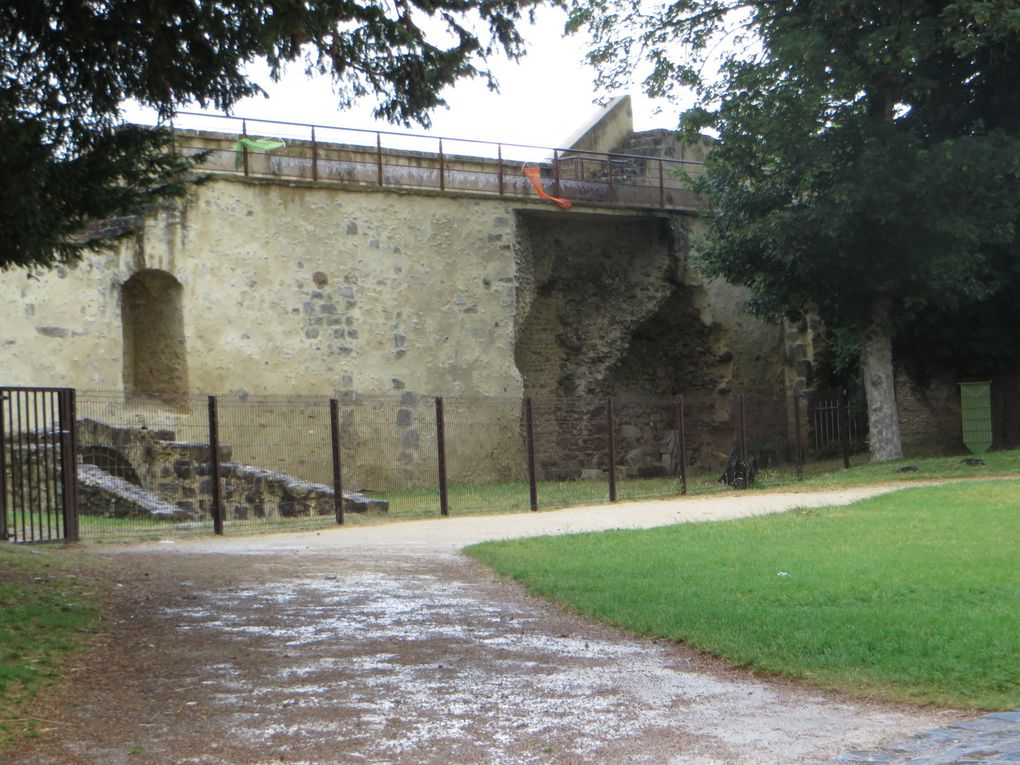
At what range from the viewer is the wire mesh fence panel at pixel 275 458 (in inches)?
645

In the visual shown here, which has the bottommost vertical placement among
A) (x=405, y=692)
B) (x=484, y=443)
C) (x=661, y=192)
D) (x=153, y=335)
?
(x=405, y=692)

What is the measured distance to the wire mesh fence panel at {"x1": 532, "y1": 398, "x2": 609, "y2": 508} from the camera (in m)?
22.5

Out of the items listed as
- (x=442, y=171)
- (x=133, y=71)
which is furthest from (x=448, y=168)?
(x=133, y=71)

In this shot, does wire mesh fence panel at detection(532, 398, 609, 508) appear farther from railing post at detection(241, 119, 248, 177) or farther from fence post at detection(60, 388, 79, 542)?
fence post at detection(60, 388, 79, 542)

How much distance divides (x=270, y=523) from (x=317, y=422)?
503cm

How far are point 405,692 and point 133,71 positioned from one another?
15.9 feet

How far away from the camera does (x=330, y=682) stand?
5.98 m

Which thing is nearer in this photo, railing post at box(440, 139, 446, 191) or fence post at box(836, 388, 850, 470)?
railing post at box(440, 139, 446, 191)

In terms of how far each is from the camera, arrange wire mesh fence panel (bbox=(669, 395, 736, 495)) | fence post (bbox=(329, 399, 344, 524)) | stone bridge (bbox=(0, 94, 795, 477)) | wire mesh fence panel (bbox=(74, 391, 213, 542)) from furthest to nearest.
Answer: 1. wire mesh fence panel (bbox=(669, 395, 736, 495))
2. stone bridge (bbox=(0, 94, 795, 477))
3. fence post (bbox=(329, 399, 344, 524))
4. wire mesh fence panel (bbox=(74, 391, 213, 542))

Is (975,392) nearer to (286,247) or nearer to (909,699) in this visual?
(286,247)

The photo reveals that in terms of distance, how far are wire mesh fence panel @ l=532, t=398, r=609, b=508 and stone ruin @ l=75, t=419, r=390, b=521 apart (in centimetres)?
618

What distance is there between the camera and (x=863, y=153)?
18984 mm

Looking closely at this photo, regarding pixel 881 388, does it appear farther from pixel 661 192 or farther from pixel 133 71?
pixel 133 71

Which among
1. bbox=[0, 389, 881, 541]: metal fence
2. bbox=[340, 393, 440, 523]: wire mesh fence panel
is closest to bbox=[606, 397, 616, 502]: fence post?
bbox=[0, 389, 881, 541]: metal fence
